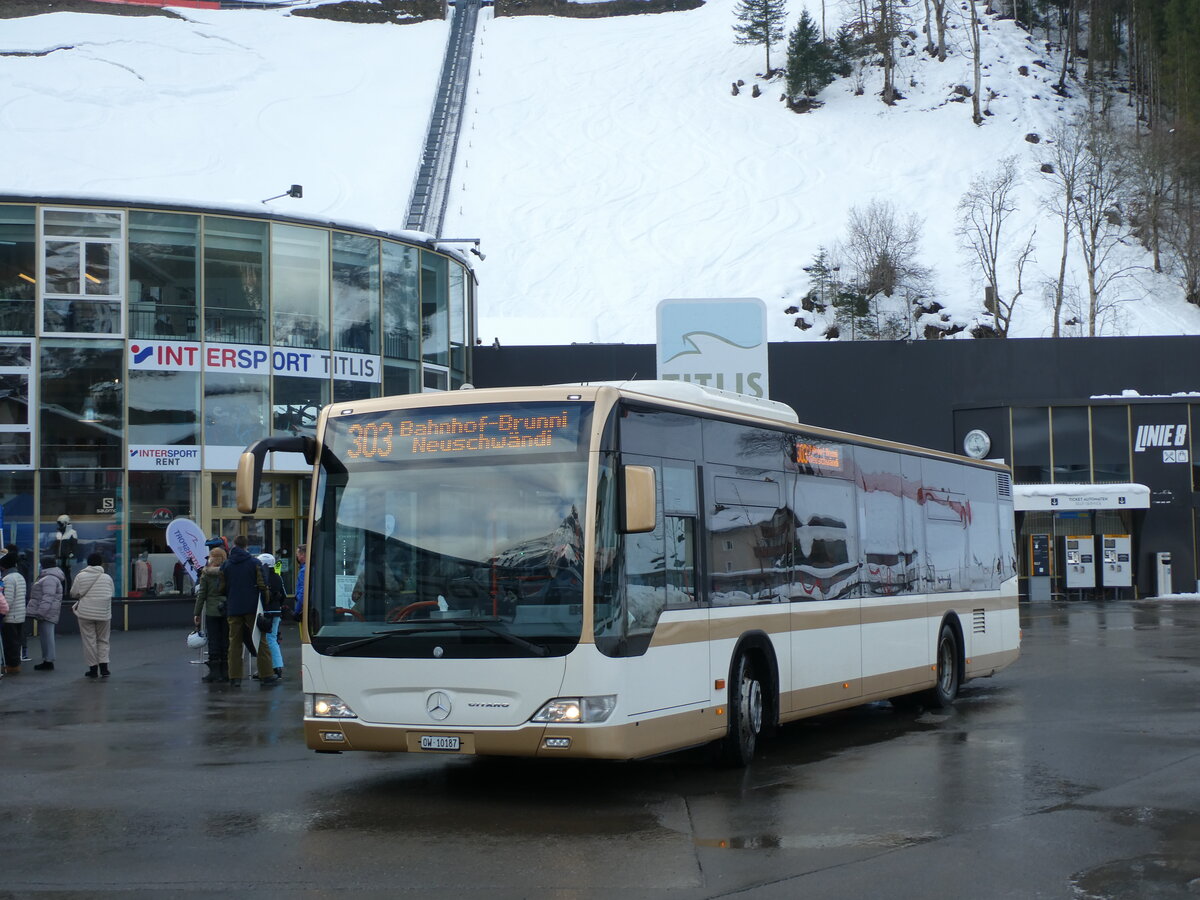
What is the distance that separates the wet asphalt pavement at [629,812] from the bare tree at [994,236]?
52036 mm

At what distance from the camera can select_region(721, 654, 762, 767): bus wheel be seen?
418 inches

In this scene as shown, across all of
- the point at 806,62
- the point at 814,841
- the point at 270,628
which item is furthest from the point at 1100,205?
the point at 814,841

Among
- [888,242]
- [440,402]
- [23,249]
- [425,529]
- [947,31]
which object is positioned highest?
[947,31]

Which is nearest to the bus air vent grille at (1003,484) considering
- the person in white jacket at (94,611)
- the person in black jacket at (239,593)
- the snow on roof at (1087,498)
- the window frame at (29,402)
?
the person in black jacket at (239,593)

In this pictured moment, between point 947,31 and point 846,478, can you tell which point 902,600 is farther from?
point 947,31

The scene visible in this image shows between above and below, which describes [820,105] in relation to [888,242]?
above

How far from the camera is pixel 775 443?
11.7 metres

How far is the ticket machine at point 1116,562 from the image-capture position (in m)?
37.5

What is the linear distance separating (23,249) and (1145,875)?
25778 mm

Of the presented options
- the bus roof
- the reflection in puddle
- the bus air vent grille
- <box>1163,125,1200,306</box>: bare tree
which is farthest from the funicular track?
the reflection in puddle

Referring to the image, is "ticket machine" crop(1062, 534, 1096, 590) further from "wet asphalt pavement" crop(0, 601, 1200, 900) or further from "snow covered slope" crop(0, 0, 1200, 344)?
"snow covered slope" crop(0, 0, 1200, 344)

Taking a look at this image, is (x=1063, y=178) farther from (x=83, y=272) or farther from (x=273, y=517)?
(x=83, y=272)

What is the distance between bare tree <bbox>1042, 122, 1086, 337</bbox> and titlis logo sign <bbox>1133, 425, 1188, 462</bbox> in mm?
24544

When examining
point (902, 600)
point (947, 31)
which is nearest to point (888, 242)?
point (947, 31)
